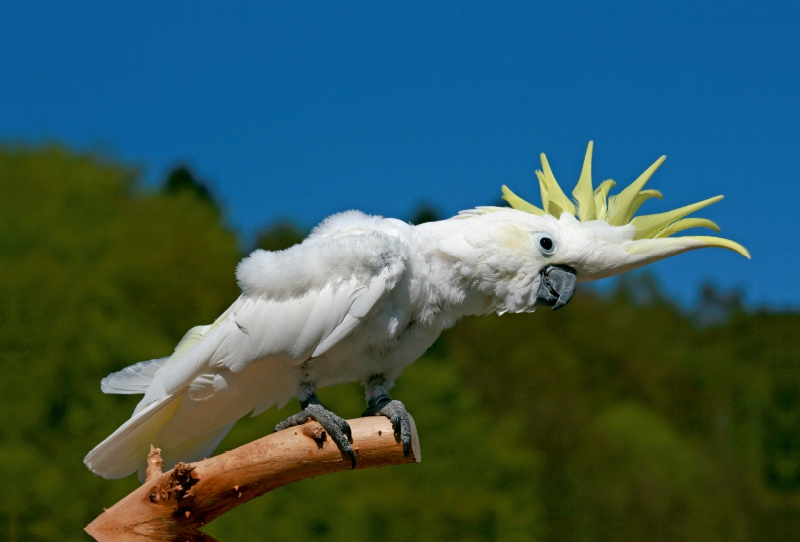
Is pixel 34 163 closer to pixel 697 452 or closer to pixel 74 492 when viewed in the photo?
pixel 74 492

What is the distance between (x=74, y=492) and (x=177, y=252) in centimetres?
645

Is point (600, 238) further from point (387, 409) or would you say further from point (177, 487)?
point (177, 487)

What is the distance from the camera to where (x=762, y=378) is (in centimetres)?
3003

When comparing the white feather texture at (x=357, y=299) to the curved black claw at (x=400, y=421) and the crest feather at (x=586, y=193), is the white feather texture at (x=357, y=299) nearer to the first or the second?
the crest feather at (x=586, y=193)

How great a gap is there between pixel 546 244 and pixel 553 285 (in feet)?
0.66

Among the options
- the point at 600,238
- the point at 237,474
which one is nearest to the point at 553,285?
the point at 600,238

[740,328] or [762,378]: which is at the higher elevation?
[740,328]

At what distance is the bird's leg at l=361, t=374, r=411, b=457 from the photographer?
3719mm

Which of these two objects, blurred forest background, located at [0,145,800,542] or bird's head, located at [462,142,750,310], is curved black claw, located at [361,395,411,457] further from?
blurred forest background, located at [0,145,800,542]

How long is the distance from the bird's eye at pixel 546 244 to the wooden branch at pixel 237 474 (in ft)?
3.38

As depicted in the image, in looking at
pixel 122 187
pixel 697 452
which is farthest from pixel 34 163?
pixel 697 452

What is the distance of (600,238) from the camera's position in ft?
13.1

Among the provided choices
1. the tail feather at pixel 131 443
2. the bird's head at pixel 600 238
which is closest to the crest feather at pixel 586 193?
the bird's head at pixel 600 238

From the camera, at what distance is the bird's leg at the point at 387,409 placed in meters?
3.72
